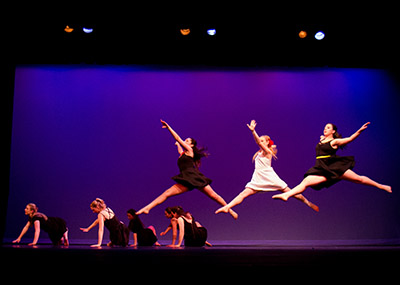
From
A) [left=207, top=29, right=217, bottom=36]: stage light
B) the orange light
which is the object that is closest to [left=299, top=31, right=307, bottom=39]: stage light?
[left=207, top=29, right=217, bottom=36]: stage light

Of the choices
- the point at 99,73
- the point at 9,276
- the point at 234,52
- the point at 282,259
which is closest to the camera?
the point at 9,276

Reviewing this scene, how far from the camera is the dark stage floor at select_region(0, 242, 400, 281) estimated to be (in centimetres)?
313

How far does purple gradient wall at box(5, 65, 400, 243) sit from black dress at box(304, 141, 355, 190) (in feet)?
8.12

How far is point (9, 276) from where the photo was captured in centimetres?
309

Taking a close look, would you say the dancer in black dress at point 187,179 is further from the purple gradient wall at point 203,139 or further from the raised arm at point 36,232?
the purple gradient wall at point 203,139

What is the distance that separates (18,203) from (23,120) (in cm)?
162

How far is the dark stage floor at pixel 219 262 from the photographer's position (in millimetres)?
3133

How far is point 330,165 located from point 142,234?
3.05m

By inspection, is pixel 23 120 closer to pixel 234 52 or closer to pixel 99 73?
pixel 99 73

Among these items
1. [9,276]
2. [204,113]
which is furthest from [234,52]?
[9,276]

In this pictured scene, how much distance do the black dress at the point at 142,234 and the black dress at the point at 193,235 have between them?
0.59 m

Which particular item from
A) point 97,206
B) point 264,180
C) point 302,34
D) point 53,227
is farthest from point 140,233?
point 302,34

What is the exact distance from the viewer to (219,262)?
10.9 feet

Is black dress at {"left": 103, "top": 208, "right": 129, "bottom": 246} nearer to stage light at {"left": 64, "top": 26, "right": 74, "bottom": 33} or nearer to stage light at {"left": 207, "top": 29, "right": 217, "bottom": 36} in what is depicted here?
stage light at {"left": 64, "top": 26, "right": 74, "bottom": 33}
